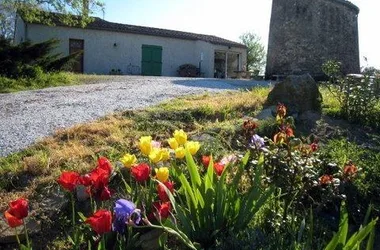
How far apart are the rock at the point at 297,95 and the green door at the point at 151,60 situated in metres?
18.1

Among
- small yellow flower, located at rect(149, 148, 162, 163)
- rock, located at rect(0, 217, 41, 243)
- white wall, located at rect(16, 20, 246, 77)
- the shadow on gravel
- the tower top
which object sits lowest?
rock, located at rect(0, 217, 41, 243)

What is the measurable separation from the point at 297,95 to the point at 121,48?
1827cm

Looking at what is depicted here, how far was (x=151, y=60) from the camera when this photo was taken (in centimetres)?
2406

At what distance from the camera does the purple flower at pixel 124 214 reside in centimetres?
218

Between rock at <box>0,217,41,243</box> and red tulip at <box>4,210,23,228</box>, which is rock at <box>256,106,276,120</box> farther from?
red tulip at <box>4,210,23,228</box>

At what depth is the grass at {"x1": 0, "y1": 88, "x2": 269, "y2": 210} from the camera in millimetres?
3953

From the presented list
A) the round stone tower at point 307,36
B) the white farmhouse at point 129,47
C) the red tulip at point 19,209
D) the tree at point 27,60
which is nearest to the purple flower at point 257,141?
the red tulip at point 19,209

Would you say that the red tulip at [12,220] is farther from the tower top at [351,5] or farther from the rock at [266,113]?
the tower top at [351,5]

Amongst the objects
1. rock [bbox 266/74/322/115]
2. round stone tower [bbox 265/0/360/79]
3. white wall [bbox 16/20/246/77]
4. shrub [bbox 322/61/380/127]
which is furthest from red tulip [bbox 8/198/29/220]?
white wall [bbox 16/20/246/77]

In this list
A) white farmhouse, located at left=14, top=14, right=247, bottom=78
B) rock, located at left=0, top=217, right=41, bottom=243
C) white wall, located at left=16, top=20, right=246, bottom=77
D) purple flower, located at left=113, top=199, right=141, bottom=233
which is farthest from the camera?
white farmhouse, located at left=14, top=14, right=247, bottom=78

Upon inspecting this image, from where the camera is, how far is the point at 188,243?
221cm

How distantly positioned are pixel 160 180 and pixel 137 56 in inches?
858

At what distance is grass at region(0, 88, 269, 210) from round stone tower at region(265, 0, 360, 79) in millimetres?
12878

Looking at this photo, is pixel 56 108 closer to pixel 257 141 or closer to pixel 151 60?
pixel 257 141
